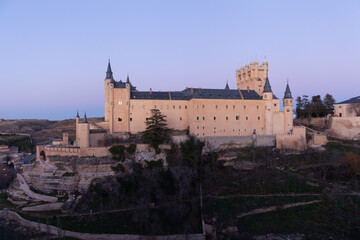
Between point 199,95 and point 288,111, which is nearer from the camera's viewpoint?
point 288,111

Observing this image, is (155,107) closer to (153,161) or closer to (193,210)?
(153,161)

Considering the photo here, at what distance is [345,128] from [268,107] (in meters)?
11.6

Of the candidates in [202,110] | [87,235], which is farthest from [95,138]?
[87,235]

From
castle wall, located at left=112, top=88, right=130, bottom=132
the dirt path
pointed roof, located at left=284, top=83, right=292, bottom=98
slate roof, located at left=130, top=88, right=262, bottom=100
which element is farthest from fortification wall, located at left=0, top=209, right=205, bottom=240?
pointed roof, located at left=284, top=83, right=292, bottom=98

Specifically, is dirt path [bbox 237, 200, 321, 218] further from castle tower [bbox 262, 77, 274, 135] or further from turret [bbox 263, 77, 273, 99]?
turret [bbox 263, 77, 273, 99]

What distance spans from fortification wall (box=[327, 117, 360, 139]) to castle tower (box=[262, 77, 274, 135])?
29.6ft

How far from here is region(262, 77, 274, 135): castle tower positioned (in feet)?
153

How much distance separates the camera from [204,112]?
46125 millimetres

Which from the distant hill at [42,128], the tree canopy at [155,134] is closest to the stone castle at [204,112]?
the tree canopy at [155,134]

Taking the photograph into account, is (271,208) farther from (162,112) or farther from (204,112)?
(162,112)

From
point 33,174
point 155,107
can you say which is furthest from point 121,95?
point 33,174

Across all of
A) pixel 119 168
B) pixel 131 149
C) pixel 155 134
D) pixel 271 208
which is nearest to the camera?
pixel 271 208

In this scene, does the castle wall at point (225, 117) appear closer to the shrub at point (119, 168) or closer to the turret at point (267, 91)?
the turret at point (267, 91)

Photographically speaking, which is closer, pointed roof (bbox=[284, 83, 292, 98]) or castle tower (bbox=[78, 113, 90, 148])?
castle tower (bbox=[78, 113, 90, 148])
